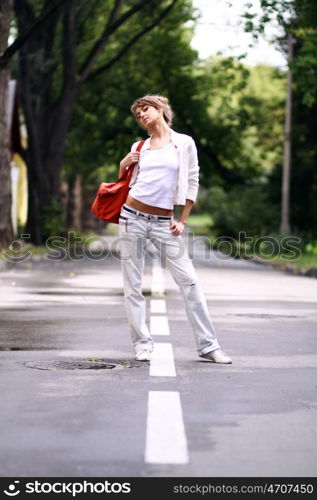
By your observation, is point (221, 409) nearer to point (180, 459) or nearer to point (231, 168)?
point (180, 459)

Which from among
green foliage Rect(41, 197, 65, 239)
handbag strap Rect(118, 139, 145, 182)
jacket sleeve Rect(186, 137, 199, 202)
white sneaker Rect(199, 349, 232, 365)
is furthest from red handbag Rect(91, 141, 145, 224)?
green foliage Rect(41, 197, 65, 239)

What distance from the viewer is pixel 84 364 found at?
28.5 ft

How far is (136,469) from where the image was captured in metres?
5.21

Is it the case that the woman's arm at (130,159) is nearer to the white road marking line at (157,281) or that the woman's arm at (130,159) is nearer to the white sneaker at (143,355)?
the white sneaker at (143,355)

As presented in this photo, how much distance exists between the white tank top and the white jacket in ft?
0.13

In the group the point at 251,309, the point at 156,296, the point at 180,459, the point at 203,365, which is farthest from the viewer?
the point at 156,296

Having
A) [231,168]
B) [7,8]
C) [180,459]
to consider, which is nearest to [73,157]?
[231,168]

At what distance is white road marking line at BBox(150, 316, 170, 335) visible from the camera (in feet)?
36.0

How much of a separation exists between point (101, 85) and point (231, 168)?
20.2ft

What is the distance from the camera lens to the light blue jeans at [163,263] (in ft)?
29.0

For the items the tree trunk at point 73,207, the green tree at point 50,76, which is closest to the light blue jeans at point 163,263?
the green tree at point 50,76

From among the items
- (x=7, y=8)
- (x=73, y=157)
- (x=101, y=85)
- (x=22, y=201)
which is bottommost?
(x=22, y=201)

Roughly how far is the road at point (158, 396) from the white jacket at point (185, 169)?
1.26 meters
